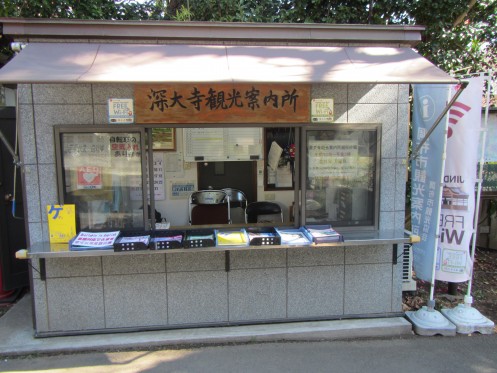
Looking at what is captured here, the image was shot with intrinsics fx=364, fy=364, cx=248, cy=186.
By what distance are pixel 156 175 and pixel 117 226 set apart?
2.28 m

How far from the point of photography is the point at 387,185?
3.87m

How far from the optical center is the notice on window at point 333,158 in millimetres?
3811

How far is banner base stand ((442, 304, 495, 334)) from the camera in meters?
3.78

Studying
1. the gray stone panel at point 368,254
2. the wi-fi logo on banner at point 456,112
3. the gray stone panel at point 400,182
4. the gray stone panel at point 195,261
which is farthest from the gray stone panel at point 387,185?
the gray stone panel at point 195,261

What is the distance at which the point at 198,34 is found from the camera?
349 centimetres

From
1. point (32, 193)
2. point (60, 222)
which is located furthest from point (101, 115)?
point (60, 222)

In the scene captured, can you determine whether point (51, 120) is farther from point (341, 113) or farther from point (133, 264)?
point (341, 113)

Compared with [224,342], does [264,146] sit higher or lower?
higher

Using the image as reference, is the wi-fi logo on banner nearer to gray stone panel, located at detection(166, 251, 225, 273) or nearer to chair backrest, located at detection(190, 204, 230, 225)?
gray stone panel, located at detection(166, 251, 225, 273)

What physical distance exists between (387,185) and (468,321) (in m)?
1.65

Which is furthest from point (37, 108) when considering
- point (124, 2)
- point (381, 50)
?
point (124, 2)

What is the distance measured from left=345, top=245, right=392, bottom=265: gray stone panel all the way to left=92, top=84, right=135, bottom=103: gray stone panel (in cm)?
270

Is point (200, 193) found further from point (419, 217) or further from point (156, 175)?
point (419, 217)

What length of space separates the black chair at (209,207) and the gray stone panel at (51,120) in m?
2.48
